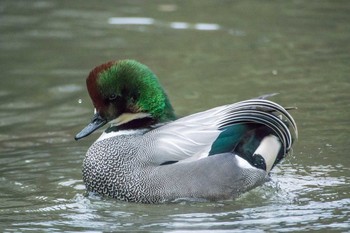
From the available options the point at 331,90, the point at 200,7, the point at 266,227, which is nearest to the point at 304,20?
the point at 200,7

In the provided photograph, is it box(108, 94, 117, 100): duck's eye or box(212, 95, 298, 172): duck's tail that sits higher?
box(108, 94, 117, 100): duck's eye

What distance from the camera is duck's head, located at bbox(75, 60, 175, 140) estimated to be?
26.5ft

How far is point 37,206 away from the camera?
812cm

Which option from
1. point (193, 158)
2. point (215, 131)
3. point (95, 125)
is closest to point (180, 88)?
point (95, 125)

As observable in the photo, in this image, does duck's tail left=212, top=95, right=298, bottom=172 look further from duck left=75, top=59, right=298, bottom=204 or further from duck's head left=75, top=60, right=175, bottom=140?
duck's head left=75, top=60, right=175, bottom=140

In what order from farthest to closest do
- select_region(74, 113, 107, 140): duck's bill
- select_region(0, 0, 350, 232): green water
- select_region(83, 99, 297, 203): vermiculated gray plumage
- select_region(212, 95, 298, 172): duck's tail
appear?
1. select_region(74, 113, 107, 140): duck's bill
2. select_region(212, 95, 298, 172): duck's tail
3. select_region(83, 99, 297, 203): vermiculated gray plumage
4. select_region(0, 0, 350, 232): green water

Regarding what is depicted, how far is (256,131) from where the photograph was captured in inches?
317

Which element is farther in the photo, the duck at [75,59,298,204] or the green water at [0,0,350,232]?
the duck at [75,59,298,204]

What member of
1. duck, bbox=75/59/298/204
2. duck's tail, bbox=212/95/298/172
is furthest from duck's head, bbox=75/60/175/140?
duck's tail, bbox=212/95/298/172

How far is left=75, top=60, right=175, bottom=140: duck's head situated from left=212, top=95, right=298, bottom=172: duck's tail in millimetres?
642

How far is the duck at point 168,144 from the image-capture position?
7.75m

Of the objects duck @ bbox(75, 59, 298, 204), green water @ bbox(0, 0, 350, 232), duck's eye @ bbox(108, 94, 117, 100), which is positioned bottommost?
green water @ bbox(0, 0, 350, 232)

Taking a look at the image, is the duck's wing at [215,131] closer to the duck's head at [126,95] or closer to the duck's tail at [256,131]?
the duck's tail at [256,131]

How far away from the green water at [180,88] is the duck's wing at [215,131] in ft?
1.39
